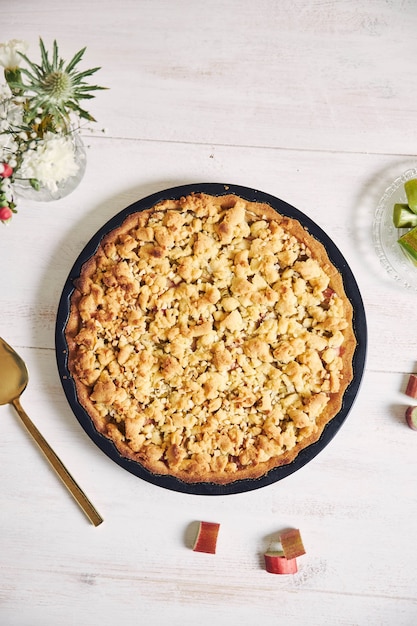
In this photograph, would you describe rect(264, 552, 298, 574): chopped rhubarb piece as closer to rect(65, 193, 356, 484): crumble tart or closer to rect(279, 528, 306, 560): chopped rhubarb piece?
rect(279, 528, 306, 560): chopped rhubarb piece

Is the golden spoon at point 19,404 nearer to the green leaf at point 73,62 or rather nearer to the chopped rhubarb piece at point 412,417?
the green leaf at point 73,62

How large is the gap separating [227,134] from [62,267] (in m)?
0.75

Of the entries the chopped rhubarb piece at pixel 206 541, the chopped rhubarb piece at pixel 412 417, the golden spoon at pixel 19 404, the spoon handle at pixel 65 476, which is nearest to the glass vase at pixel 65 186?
the golden spoon at pixel 19 404

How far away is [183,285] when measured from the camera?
188 centimetres

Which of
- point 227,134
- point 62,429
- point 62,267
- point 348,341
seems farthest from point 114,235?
point 348,341

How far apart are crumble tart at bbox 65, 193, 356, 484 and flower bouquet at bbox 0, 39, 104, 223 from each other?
1.27 feet

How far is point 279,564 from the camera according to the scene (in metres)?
2.01

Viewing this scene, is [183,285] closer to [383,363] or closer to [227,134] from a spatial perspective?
[227,134]

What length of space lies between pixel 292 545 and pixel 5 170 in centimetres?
152

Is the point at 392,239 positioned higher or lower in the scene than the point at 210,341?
higher

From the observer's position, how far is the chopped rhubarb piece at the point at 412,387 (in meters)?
2.01

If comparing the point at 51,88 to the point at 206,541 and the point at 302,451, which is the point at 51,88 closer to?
the point at 302,451

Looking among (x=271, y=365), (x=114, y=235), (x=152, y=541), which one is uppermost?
(x=114, y=235)

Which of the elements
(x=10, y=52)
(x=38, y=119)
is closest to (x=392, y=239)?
(x=38, y=119)
